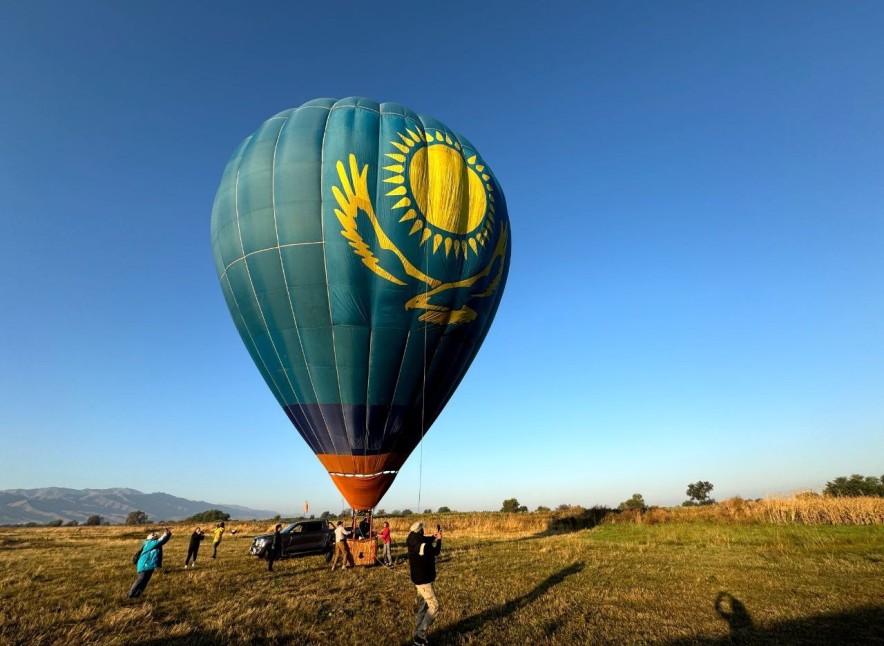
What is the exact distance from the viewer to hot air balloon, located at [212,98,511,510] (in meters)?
Result: 15.7

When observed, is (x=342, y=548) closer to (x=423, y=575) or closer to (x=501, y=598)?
(x=501, y=598)

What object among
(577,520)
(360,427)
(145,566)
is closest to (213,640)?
(145,566)

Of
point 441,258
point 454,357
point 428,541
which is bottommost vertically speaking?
point 428,541

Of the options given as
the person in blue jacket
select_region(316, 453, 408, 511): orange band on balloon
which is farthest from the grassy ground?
select_region(316, 453, 408, 511): orange band on balloon

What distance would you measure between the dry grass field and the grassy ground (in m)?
0.04

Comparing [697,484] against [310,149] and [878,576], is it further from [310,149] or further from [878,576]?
[310,149]

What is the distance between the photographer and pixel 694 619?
8.77 m

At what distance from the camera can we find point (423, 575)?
24.5ft

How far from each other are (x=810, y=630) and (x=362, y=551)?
1268 cm

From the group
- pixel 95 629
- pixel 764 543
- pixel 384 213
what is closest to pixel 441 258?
pixel 384 213

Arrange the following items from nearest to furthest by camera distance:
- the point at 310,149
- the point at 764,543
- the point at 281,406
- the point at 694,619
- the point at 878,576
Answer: the point at 694,619 → the point at 878,576 → the point at 310,149 → the point at 281,406 → the point at 764,543

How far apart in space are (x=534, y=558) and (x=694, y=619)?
Answer: 9200 mm

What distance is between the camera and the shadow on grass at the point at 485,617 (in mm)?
7793

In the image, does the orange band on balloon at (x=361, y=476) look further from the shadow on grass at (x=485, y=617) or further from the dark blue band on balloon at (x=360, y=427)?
the shadow on grass at (x=485, y=617)
